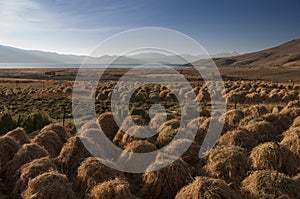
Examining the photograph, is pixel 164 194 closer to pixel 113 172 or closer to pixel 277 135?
pixel 113 172

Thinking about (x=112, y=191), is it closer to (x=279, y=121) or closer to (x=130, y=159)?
(x=130, y=159)

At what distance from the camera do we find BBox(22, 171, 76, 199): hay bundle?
5734 millimetres

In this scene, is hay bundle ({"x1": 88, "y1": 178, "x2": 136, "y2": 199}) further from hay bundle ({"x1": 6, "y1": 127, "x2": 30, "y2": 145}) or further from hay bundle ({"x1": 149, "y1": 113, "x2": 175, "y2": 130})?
hay bundle ({"x1": 149, "y1": 113, "x2": 175, "y2": 130})

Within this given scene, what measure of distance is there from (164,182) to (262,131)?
195 inches

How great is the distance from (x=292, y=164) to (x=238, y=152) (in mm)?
1470

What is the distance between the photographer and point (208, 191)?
5.27 metres

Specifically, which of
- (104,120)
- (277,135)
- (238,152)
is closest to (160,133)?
(104,120)

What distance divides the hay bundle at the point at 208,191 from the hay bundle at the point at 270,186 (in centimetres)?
42

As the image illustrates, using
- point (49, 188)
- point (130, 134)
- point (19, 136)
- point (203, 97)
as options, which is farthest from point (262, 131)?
point (203, 97)

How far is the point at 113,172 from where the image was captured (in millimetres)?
6801

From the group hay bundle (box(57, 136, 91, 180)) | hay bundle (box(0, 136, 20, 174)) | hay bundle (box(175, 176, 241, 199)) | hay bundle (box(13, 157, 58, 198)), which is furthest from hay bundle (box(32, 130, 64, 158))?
hay bundle (box(175, 176, 241, 199))

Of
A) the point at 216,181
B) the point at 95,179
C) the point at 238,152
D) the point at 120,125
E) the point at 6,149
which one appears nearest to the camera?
the point at 216,181

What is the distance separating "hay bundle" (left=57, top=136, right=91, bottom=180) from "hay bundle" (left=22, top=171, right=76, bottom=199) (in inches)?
67.6

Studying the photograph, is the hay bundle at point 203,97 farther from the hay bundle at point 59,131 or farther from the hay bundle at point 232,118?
the hay bundle at point 59,131
